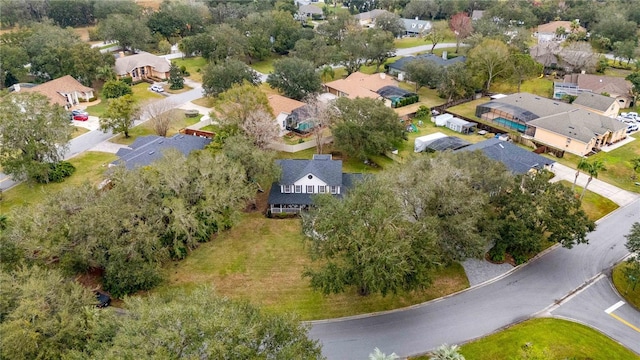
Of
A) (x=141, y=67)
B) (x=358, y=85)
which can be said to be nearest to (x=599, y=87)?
(x=358, y=85)

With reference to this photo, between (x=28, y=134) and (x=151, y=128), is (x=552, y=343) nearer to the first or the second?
(x=28, y=134)

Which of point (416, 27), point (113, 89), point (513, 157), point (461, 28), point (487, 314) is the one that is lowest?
point (487, 314)

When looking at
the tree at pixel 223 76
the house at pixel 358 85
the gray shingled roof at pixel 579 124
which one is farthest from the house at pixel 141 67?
the gray shingled roof at pixel 579 124

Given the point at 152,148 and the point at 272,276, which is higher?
the point at 152,148

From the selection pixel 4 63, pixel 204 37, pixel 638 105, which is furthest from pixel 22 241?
pixel 638 105

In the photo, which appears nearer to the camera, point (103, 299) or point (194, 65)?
point (103, 299)

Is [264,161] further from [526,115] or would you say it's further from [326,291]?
[526,115]
